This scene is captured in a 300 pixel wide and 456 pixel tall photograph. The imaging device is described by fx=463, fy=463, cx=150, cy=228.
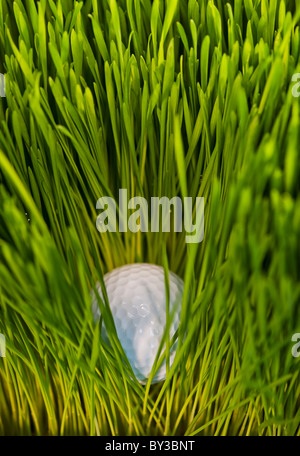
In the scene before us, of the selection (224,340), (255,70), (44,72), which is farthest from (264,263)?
(44,72)

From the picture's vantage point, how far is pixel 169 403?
0.44 meters

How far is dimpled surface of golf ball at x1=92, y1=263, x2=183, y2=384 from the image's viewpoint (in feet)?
1.40

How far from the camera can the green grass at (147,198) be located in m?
0.38

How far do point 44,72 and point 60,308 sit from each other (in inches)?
10.1

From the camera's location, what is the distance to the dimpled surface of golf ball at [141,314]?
16.9 inches

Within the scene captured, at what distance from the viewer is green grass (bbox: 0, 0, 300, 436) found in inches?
14.8

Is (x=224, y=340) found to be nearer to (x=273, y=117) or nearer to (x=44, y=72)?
(x=273, y=117)

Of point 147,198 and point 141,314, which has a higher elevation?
point 147,198

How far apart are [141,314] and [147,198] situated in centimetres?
14

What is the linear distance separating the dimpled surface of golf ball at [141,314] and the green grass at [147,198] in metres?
0.02

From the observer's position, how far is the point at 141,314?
1.42 feet

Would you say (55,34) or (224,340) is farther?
(55,34)

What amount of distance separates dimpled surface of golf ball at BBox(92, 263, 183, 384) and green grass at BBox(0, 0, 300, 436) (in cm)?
2
